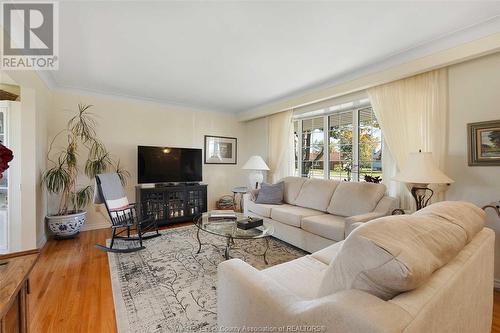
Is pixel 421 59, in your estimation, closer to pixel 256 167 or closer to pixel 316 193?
pixel 316 193

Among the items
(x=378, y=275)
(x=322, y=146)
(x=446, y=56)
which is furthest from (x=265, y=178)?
(x=378, y=275)

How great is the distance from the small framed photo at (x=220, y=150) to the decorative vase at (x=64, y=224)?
258cm

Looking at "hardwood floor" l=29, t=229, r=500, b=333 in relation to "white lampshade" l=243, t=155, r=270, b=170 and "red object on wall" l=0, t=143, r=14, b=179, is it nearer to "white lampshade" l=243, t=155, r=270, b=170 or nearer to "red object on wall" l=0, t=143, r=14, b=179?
"red object on wall" l=0, t=143, r=14, b=179

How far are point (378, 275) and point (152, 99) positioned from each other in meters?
4.62

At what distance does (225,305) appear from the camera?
47.3 inches

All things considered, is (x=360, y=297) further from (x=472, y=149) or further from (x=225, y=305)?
(x=472, y=149)

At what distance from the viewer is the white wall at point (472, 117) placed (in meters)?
2.15

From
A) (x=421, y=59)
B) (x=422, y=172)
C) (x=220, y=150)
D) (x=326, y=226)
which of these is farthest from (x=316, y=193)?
(x=220, y=150)

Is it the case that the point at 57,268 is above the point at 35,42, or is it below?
below

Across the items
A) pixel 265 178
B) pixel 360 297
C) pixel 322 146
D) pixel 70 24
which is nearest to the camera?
pixel 360 297

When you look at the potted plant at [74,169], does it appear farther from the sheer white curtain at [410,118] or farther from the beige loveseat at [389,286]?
the sheer white curtain at [410,118]

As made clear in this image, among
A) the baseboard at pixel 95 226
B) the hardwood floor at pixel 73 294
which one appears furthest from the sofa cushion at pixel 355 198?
the baseboard at pixel 95 226

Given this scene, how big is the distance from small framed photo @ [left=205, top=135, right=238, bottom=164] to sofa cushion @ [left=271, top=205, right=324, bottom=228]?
7.63ft

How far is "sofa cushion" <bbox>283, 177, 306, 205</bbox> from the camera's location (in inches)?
147
